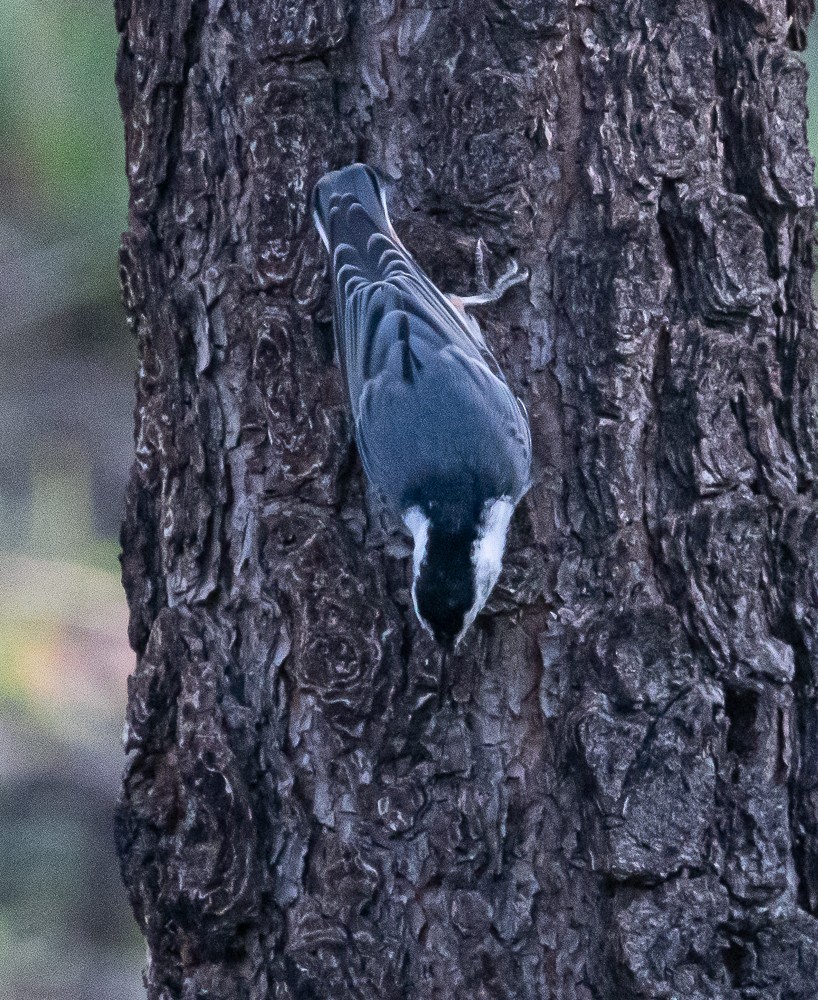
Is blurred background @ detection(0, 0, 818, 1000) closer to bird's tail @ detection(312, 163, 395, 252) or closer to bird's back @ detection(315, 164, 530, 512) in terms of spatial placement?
bird's back @ detection(315, 164, 530, 512)

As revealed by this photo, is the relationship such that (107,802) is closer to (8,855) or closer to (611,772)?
(8,855)

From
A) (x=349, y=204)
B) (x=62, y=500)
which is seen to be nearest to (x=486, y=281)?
(x=349, y=204)

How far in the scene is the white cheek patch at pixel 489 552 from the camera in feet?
6.33

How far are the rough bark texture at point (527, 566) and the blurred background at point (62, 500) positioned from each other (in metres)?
1.03

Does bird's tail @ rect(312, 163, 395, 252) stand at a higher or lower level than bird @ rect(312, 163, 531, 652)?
higher

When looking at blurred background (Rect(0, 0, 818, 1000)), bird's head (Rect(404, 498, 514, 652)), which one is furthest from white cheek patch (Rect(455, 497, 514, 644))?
blurred background (Rect(0, 0, 818, 1000))

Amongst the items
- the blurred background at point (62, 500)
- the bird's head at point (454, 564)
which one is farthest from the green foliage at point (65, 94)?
the bird's head at point (454, 564)

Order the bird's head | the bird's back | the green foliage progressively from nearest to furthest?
the bird's head, the bird's back, the green foliage

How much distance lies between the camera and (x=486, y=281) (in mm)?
1959

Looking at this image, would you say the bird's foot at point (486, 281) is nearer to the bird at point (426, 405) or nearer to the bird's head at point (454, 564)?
the bird at point (426, 405)

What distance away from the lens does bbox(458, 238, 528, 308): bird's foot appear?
195 cm

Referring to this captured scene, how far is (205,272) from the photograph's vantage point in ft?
6.79

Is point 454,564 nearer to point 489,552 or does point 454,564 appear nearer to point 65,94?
point 489,552

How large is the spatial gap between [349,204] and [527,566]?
2.05ft
